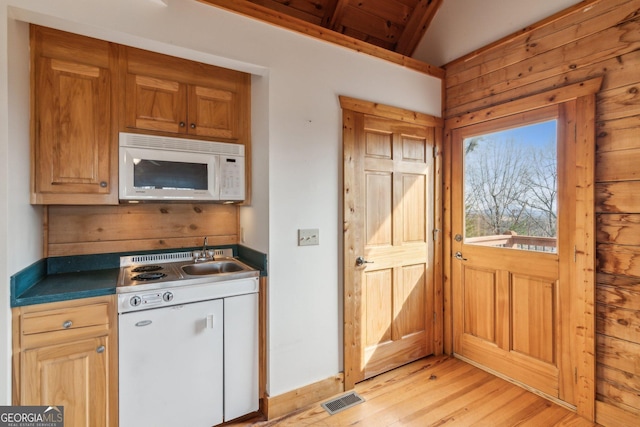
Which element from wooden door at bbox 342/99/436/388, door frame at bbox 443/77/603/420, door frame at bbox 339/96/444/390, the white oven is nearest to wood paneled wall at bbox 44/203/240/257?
the white oven

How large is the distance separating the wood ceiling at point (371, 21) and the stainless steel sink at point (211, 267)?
5.78ft

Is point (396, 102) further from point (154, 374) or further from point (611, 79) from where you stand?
point (154, 374)

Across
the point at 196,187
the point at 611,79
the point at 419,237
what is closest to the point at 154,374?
the point at 196,187

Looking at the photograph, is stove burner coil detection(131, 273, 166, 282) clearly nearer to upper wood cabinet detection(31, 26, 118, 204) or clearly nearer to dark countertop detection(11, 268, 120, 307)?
dark countertop detection(11, 268, 120, 307)

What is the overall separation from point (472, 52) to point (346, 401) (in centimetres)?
302

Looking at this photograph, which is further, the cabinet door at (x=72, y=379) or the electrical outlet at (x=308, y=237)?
the electrical outlet at (x=308, y=237)

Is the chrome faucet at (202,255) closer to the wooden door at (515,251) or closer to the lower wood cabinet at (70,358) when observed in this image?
the lower wood cabinet at (70,358)

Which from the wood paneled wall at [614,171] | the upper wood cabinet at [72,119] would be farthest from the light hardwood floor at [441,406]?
the upper wood cabinet at [72,119]

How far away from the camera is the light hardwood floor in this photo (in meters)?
1.98

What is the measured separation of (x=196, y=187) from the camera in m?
2.05

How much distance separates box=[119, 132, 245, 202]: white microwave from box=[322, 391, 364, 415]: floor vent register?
5.24 feet

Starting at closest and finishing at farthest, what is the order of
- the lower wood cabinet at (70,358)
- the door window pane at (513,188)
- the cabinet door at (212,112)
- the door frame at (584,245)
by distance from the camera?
the lower wood cabinet at (70,358), the door frame at (584,245), the cabinet door at (212,112), the door window pane at (513,188)

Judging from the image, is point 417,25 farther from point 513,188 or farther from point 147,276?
point 147,276

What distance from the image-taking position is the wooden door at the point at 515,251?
2123mm
